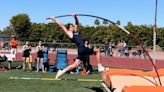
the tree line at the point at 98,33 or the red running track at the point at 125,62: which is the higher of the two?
the tree line at the point at 98,33

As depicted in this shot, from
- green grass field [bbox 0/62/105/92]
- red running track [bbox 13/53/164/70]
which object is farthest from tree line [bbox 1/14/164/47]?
green grass field [bbox 0/62/105/92]

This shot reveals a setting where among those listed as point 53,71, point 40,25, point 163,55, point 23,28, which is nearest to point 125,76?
point 53,71

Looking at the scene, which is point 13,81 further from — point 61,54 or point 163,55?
point 163,55

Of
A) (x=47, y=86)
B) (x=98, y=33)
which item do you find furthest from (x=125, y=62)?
(x=98, y=33)

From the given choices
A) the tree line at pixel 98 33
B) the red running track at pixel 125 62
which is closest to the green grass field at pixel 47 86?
the red running track at pixel 125 62

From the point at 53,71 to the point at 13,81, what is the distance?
631 centimetres

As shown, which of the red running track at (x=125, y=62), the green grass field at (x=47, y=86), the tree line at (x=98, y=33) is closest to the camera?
the green grass field at (x=47, y=86)

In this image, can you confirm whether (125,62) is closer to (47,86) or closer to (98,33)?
(47,86)

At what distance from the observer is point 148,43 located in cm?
5606

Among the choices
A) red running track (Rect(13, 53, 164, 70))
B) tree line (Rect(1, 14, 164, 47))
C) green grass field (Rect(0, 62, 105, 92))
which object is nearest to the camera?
green grass field (Rect(0, 62, 105, 92))

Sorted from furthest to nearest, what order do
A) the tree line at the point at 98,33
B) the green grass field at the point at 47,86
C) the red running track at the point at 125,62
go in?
the tree line at the point at 98,33 → the red running track at the point at 125,62 → the green grass field at the point at 47,86

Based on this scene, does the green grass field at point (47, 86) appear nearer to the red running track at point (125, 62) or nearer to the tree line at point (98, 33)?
the red running track at point (125, 62)

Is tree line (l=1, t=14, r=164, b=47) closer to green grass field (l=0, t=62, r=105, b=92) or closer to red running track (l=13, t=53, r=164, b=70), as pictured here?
red running track (l=13, t=53, r=164, b=70)

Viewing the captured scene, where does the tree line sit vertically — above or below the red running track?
above
